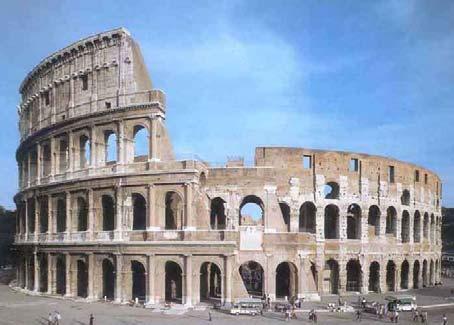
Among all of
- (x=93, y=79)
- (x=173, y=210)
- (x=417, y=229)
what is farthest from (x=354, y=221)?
(x=93, y=79)

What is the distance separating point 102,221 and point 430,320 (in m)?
20.1

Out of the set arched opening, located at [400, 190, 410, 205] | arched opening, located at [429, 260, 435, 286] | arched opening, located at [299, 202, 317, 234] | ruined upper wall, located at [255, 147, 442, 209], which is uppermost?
ruined upper wall, located at [255, 147, 442, 209]

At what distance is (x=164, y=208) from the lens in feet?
106

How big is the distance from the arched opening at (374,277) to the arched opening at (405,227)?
422cm

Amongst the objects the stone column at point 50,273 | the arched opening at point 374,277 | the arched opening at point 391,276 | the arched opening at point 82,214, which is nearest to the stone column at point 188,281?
the arched opening at point 82,214

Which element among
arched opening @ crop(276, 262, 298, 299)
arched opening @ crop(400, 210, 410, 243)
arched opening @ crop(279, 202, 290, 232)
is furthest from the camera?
arched opening @ crop(400, 210, 410, 243)

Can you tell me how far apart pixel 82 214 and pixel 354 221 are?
65.8 feet

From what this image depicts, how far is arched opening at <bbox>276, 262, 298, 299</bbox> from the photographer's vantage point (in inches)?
1311

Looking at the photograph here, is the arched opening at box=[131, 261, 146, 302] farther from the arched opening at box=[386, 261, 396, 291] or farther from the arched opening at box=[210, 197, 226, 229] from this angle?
the arched opening at box=[386, 261, 396, 291]

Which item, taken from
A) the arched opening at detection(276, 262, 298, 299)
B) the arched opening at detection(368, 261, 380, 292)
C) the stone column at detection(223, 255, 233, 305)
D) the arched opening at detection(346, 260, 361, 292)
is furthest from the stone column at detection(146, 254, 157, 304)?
the arched opening at detection(368, 261, 380, 292)

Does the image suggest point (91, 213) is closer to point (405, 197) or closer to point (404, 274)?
point (405, 197)

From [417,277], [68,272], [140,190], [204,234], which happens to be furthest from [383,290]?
[68,272]

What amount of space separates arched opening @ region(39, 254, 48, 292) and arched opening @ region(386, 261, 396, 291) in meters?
25.1

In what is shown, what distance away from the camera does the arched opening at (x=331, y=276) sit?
37250 millimetres
